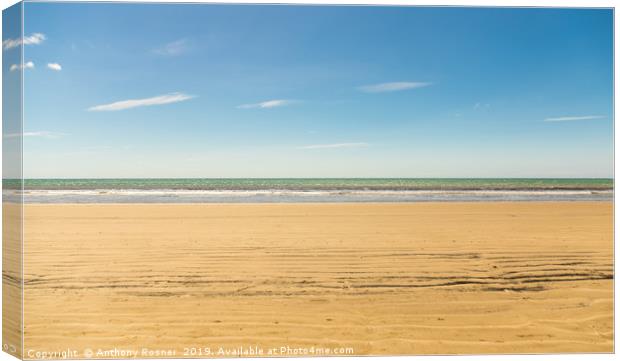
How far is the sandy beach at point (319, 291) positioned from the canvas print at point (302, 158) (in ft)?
0.06

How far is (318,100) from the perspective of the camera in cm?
501

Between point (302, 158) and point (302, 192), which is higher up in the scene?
point (302, 158)

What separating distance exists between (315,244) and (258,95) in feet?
5.96

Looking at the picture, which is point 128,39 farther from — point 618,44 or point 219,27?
point 618,44

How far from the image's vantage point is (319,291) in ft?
11.3

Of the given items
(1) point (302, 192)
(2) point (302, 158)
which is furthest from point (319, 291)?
(1) point (302, 192)

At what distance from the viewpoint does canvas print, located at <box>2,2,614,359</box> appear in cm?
293

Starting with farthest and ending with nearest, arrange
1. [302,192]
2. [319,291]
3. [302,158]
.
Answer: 1. [302,192]
2. [302,158]
3. [319,291]

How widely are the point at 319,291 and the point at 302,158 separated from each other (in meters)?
3.14

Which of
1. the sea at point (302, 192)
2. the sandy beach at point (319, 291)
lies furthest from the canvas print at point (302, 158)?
the sea at point (302, 192)

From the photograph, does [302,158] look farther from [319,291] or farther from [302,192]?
[302,192]

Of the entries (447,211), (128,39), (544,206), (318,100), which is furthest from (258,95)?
(544,206)

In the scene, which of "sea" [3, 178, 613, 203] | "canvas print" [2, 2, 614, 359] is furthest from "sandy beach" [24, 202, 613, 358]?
"sea" [3, 178, 613, 203]

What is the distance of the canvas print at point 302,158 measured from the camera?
293 cm
